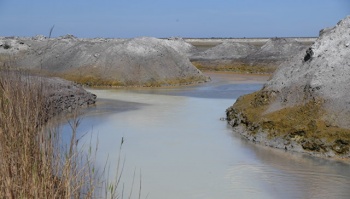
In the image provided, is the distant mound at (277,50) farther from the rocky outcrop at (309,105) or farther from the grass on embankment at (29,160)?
the grass on embankment at (29,160)

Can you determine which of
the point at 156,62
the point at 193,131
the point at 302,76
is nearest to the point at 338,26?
the point at 302,76

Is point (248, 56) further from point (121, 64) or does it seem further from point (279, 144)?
point (279, 144)

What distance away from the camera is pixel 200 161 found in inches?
321

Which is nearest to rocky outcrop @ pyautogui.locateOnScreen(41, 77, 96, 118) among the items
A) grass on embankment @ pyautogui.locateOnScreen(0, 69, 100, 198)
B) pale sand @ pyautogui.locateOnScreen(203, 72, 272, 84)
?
grass on embankment @ pyautogui.locateOnScreen(0, 69, 100, 198)

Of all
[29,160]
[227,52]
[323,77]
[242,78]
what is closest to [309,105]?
[323,77]

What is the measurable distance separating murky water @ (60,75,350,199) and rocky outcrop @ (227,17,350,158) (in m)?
0.41

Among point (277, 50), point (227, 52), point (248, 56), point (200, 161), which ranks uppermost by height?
point (277, 50)

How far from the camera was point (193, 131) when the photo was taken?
1082cm

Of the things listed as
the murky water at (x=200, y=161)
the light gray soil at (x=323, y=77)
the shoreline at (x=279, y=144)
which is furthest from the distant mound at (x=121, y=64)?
the shoreline at (x=279, y=144)

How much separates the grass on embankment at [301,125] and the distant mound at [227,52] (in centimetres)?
2829

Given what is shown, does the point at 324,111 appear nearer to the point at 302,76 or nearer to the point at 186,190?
the point at 302,76

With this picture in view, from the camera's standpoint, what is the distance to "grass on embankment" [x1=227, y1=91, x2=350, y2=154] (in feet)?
28.4

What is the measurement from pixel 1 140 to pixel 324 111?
6.89 metres

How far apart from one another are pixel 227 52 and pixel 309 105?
31180 mm
